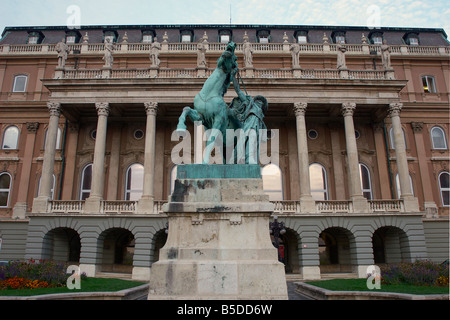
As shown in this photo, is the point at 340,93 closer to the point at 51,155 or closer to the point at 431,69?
the point at 431,69

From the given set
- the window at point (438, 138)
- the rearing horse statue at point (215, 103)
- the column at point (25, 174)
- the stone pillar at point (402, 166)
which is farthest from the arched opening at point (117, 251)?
the window at point (438, 138)

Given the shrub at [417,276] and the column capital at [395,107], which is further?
the column capital at [395,107]

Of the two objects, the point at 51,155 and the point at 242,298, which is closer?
the point at 242,298

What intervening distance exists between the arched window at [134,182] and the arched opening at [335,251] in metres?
15.3

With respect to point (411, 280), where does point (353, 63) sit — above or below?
above

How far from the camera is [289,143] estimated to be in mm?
28453

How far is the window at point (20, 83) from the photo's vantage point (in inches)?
1201

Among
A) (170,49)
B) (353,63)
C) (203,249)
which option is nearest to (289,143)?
(353,63)

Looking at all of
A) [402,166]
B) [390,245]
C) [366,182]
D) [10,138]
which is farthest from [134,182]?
[402,166]

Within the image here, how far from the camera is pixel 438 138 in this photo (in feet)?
97.4

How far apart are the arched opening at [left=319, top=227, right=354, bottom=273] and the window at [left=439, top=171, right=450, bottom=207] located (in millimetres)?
9685

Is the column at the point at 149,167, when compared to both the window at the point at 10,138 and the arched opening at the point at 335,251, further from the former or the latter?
the arched opening at the point at 335,251

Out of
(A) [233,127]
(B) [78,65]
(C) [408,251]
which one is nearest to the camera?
(A) [233,127]

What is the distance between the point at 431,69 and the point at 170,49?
24.3m
